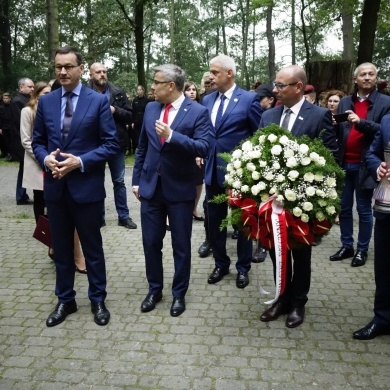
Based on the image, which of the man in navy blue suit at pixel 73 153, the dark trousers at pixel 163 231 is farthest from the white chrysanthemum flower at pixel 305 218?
the man in navy blue suit at pixel 73 153

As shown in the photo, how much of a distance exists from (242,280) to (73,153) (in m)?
2.28

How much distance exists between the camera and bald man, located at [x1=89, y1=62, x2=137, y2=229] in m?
6.62

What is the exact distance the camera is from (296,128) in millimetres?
4035

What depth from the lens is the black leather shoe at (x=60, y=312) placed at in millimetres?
4160

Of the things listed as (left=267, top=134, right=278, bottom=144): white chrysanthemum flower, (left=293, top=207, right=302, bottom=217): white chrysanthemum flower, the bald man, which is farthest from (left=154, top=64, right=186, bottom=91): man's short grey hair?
the bald man

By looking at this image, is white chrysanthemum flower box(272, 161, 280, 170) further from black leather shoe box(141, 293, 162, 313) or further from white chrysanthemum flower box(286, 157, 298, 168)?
black leather shoe box(141, 293, 162, 313)

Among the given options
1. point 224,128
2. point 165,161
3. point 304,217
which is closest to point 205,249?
point 224,128

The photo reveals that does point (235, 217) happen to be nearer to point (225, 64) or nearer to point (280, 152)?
point (280, 152)

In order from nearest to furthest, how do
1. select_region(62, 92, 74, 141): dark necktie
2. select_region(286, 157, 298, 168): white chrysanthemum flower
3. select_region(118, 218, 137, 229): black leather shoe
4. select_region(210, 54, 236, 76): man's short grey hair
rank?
1. select_region(286, 157, 298, 168): white chrysanthemum flower
2. select_region(62, 92, 74, 141): dark necktie
3. select_region(210, 54, 236, 76): man's short grey hair
4. select_region(118, 218, 137, 229): black leather shoe

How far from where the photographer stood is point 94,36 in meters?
20.5

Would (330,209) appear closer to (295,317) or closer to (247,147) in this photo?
(247,147)

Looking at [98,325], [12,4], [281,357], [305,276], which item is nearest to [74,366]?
[98,325]

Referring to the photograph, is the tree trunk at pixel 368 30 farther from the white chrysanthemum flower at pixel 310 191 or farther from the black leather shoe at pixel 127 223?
the white chrysanthemum flower at pixel 310 191

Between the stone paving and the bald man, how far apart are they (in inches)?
75.1
